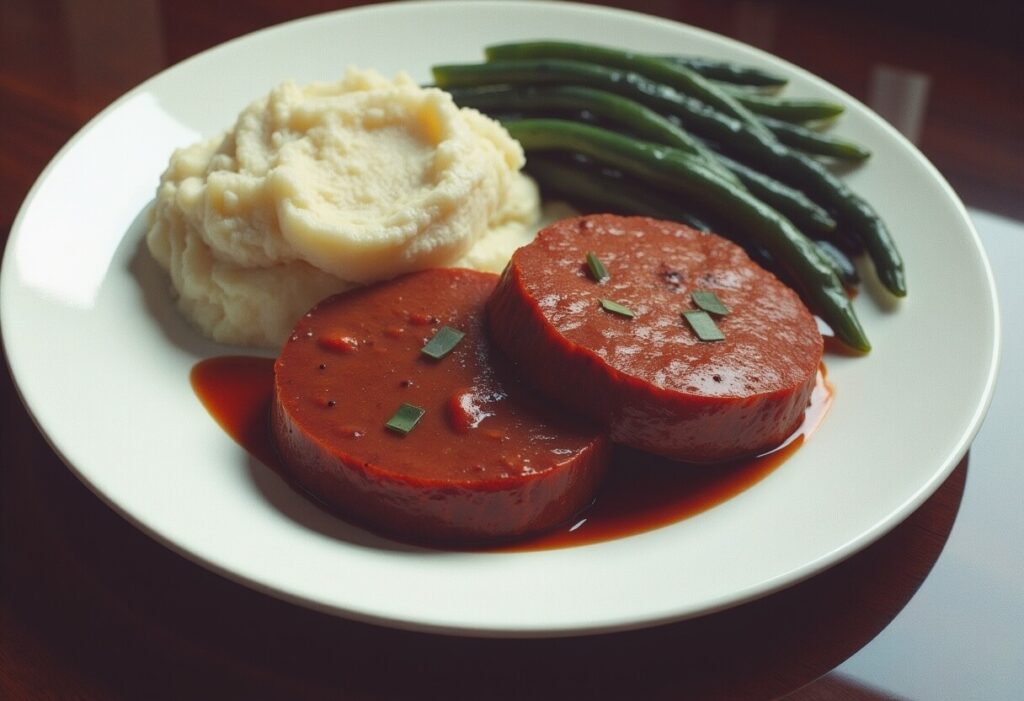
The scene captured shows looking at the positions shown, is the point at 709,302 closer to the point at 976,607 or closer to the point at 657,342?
the point at 657,342

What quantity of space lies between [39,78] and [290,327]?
2415 mm

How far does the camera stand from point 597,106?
457cm

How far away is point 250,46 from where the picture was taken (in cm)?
491

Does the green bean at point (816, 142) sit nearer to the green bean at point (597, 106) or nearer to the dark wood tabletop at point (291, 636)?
the green bean at point (597, 106)

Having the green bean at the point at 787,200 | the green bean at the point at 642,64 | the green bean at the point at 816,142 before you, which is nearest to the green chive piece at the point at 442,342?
the green bean at the point at 787,200

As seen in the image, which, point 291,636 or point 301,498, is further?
point 301,498

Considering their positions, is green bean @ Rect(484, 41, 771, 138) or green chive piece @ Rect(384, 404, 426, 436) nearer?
green chive piece @ Rect(384, 404, 426, 436)

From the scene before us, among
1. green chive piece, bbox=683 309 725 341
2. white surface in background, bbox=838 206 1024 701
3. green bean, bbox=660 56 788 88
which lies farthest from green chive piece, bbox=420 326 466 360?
green bean, bbox=660 56 788 88

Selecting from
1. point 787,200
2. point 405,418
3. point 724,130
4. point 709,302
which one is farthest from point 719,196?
point 405,418

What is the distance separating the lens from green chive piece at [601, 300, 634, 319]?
3.36m

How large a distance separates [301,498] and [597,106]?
7.22 ft

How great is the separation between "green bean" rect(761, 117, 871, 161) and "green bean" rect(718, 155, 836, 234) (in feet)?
0.97

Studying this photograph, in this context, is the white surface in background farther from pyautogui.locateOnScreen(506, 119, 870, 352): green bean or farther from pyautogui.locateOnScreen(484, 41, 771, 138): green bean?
pyautogui.locateOnScreen(484, 41, 771, 138): green bean

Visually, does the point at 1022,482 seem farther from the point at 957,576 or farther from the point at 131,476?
the point at 131,476
